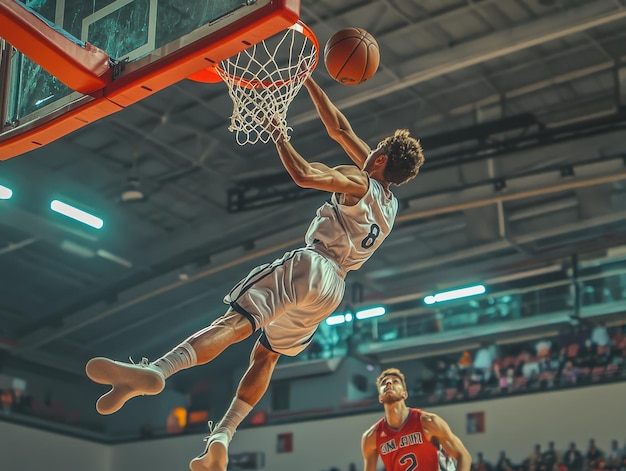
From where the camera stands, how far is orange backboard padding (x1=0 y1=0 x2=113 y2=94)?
4848mm

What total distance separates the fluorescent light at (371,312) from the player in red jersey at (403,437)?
30.7 ft

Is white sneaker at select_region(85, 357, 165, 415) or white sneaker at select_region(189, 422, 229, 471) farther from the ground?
white sneaker at select_region(85, 357, 165, 415)

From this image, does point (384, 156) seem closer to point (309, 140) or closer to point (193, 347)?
point (193, 347)

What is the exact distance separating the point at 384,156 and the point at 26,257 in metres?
13.9

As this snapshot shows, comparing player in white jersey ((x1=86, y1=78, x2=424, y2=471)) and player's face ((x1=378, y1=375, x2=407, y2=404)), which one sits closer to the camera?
player in white jersey ((x1=86, y1=78, x2=424, y2=471))

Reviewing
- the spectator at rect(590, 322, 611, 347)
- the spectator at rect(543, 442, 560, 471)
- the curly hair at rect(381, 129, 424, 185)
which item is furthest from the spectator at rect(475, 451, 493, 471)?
the curly hair at rect(381, 129, 424, 185)

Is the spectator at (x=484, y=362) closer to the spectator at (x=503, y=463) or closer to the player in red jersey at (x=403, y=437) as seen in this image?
the spectator at (x=503, y=463)

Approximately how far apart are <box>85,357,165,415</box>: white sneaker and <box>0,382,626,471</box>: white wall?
35.8 feet

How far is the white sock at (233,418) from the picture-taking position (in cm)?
536

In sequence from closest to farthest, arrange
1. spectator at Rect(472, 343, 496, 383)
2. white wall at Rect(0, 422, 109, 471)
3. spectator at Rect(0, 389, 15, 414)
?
spectator at Rect(472, 343, 496, 383)
white wall at Rect(0, 422, 109, 471)
spectator at Rect(0, 389, 15, 414)

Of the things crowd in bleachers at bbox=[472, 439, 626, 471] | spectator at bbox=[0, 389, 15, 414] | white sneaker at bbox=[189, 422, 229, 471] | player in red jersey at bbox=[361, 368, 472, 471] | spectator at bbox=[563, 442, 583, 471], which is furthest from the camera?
spectator at bbox=[0, 389, 15, 414]

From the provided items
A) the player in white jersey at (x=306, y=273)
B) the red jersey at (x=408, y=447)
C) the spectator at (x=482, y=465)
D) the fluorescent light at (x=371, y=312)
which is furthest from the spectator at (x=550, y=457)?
the player in white jersey at (x=306, y=273)

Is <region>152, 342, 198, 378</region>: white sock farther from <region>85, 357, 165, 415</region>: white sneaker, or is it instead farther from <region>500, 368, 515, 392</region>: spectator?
<region>500, 368, 515, 392</region>: spectator

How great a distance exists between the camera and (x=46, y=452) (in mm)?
18656
